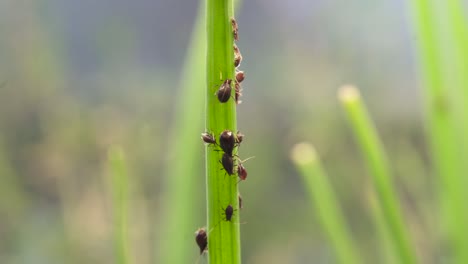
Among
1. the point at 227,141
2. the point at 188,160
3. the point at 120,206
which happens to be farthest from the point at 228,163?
the point at 188,160

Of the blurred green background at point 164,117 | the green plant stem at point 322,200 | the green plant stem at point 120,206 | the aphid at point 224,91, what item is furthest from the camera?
the blurred green background at point 164,117

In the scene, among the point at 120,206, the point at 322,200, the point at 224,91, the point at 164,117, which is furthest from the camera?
the point at 164,117

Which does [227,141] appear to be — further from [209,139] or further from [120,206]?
[120,206]

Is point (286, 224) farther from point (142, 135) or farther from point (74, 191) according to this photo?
point (74, 191)

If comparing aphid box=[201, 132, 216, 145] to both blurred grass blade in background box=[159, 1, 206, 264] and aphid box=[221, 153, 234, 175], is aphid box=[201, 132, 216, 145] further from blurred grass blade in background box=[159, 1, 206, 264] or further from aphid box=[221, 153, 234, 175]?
blurred grass blade in background box=[159, 1, 206, 264]

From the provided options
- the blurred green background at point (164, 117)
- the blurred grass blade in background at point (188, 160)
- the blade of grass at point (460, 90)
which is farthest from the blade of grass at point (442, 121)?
the blurred green background at point (164, 117)

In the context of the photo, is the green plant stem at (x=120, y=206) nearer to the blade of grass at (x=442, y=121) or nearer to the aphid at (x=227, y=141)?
the aphid at (x=227, y=141)

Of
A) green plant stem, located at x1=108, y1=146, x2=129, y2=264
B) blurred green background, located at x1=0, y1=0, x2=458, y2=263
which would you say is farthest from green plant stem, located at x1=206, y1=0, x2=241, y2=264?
blurred green background, located at x1=0, y1=0, x2=458, y2=263

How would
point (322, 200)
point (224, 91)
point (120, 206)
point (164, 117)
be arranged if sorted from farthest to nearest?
point (164, 117) → point (322, 200) → point (120, 206) → point (224, 91)
